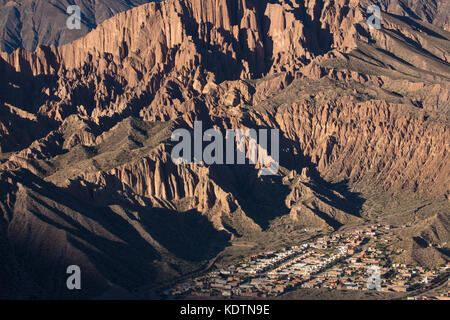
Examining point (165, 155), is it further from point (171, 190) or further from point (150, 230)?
point (150, 230)

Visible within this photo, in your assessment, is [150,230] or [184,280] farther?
[150,230]

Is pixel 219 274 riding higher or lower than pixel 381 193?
lower
